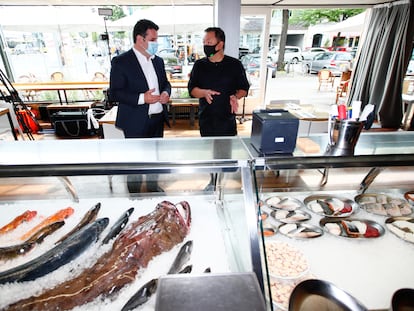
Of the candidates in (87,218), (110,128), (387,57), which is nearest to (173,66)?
(110,128)

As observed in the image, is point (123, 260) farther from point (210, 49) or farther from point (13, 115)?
point (13, 115)

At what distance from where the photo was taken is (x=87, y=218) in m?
1.29

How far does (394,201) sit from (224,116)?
1.73 meters

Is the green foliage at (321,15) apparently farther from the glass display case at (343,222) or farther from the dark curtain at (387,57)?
the glass display case at (343,222)

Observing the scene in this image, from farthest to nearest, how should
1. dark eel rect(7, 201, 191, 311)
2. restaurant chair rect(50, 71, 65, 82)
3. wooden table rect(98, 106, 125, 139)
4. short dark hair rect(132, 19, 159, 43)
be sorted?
restaurant chair rect(50, 71, 65, 82)
wooden table rect(98, 106, 125, 139)
short dark hair rect(132, 19, 159, 43)
dark eel rect(7, 201, 191, 311)

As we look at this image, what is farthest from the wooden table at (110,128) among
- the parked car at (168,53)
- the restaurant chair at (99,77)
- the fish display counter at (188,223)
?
the parked car at (168,53)

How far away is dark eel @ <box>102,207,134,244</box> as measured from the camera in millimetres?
1172

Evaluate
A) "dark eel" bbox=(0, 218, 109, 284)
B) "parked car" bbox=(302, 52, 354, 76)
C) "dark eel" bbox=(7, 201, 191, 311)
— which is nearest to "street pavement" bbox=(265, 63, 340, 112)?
"parked car" bbox=(302, 52, 354, 76)

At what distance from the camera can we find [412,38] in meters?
5.43

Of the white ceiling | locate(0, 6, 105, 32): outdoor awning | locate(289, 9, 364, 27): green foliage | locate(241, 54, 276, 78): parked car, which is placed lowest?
locate(241, 54, 276, 78): parked car

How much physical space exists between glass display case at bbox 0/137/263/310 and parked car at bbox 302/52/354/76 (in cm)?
1258

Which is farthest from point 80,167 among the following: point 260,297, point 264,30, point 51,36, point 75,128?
point 51,36

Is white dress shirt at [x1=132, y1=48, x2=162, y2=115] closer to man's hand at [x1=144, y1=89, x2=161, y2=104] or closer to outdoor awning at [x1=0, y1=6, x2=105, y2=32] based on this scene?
man's hand at [x1=144, y1=89, x2=161, y2=104]

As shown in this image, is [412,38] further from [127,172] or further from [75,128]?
[75,128]
